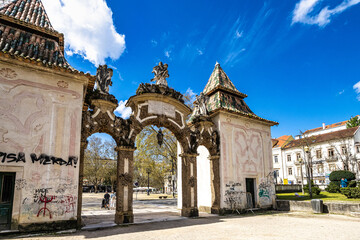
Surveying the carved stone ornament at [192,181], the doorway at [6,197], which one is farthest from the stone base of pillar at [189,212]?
the doorway at [6,197]

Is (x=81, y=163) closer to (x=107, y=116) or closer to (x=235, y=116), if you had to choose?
(x=107, y=116)

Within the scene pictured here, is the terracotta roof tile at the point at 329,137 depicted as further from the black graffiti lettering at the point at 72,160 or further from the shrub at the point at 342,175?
the black graffiti lettering at the point at 72,160

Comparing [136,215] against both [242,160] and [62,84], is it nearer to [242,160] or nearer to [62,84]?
[242,160]

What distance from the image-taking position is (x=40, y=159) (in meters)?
9.55

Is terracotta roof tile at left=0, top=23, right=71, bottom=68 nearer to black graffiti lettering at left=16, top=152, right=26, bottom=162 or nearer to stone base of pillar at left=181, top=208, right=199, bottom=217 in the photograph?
black graffiti lettering at left=16, top=152, right=26, bottom=162

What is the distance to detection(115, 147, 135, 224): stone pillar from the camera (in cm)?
1140

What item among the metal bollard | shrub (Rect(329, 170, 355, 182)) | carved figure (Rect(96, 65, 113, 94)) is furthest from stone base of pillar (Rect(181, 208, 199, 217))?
shrub (Rect(329, 170, 355, 182))

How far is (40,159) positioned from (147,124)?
5.72 metres

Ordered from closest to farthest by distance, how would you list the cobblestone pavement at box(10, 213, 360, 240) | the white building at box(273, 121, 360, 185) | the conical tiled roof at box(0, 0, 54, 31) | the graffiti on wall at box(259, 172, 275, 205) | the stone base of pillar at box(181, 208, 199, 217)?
1. the cobblestone pavement at box(10, 213, 360, 240)
2. the conical tiled roof at box(0, 0, 54, 31)
3. the stone base of pillar at box(181, 208, 199, 217)
4. the graffiti on wall at box(259, 172, 275, 205)
5. the white building at box(273, 121, 360, 185)

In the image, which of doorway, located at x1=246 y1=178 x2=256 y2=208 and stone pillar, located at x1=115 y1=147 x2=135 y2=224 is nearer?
stone pillar, located at x1=115 y1=147 x2=135 y2=224

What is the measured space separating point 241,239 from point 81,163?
744 cm

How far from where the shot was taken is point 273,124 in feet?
62.5

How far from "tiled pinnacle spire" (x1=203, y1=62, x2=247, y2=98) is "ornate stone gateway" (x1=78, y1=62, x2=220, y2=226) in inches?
103

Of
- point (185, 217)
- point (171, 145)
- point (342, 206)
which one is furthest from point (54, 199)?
point (171, 145)
